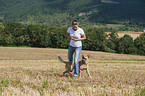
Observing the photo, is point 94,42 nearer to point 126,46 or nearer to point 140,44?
point 126,46

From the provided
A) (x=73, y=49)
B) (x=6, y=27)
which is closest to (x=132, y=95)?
(x=73, y=49)

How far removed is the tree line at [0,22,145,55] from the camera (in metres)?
77.1

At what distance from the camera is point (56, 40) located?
7981cm

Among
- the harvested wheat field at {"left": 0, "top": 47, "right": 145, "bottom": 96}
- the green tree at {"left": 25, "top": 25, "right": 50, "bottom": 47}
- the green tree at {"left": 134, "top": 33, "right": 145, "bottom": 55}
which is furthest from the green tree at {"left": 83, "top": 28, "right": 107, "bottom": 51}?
the harvested wheat field at {"left": 0, "top": 47, "right": 145, "bottom": 96}

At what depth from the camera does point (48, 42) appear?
79000 mm

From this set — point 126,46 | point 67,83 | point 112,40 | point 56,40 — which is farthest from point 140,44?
point 67,83

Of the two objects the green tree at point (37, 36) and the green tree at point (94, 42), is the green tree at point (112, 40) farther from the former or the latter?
the green tree at point (37, 36)

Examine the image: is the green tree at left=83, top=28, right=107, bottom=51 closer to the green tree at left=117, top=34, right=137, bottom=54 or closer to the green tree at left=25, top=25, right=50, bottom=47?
the green tree at left=117, top=34, right=137, bottom=54

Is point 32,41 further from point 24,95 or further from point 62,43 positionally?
point 24,95

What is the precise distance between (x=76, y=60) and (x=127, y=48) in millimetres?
72708

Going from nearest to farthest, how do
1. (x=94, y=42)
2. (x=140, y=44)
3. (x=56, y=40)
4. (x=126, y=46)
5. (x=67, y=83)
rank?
(x=67, y=83)
(x=94, y=42)
(x=126, y=46)
(x=56, y=40)
(x=140, y=44)

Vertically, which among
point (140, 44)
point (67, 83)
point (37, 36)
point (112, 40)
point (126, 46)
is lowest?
point (126, 46)

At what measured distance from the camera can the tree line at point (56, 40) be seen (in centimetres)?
7706

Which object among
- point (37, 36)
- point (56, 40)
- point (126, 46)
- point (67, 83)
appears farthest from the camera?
point (37, 36)
